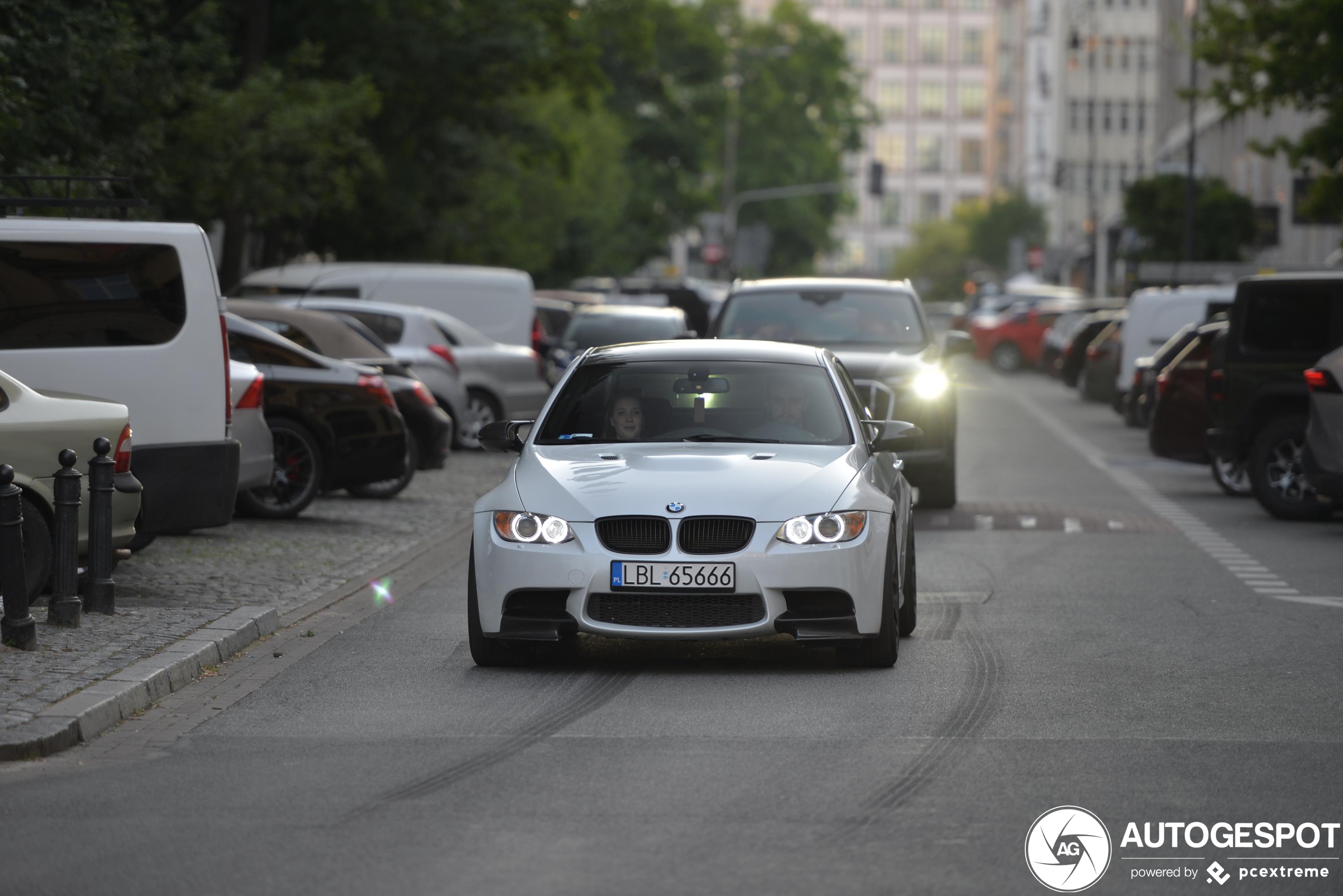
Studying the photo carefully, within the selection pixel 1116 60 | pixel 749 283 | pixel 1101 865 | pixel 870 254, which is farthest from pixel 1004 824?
pixel 870 254

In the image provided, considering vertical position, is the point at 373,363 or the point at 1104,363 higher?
the point at 373,363

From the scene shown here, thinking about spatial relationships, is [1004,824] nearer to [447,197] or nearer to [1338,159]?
[1338,159]

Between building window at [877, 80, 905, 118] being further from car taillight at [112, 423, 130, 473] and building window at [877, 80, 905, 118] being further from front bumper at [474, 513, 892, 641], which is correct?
front bumper at [474, 513, 892, 641]

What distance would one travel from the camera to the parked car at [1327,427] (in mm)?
15383

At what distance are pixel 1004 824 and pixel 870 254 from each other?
18095cm

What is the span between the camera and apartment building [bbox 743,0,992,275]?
17925cm

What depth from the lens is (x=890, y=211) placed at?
18488 cm

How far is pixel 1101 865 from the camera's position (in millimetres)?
5945

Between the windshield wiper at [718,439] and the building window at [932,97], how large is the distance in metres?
174

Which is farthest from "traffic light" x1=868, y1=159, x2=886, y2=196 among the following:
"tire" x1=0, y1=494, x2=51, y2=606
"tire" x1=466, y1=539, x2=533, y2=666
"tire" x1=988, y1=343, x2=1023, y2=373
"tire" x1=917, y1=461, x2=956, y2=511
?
"tire" x1=466, y1=539, x2=533, y2=666

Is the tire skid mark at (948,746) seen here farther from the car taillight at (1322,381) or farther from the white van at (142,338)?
the car taillight at (1322,381)

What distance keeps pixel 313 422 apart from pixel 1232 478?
8.55 m

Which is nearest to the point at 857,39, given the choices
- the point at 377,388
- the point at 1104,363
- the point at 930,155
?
the point at 930,155
